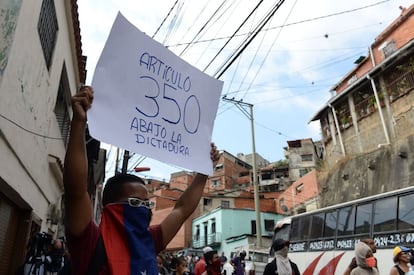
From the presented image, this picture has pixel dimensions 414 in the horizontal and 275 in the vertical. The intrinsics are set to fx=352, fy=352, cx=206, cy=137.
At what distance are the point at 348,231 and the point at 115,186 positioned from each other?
8.75m

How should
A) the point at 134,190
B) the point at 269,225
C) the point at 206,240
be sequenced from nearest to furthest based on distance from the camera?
the point at 134,190
the point at 269,225
the point at 206,240

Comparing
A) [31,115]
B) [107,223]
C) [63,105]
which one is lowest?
[107,223]

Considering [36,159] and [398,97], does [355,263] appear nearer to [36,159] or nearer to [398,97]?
[36,159]

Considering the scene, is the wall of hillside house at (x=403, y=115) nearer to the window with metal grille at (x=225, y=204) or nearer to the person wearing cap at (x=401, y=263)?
the person wearing cap at (x=401, y=263)

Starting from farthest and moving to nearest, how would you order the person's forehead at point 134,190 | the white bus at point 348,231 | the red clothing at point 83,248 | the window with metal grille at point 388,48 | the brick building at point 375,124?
the window with metal grille at point 388,48 → the brick building at point 375,124 → the white bus at point 348,231 → the person's forehead at point 134,190 → the red clothing at point 83,248

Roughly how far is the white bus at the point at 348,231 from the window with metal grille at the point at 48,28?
25.5 ft

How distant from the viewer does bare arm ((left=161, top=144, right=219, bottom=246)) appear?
73.9 inches

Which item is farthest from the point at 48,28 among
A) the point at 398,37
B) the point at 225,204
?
the point at 225,204

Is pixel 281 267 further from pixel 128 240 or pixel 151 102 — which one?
pixel 128 240

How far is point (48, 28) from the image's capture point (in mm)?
5922

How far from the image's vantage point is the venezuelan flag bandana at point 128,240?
1.44m

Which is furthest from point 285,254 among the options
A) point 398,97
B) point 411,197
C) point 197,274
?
point 398,97

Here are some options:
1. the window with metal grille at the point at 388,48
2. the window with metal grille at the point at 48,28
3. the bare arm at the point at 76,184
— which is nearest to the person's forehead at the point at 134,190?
the bare arm at the point at 76,184

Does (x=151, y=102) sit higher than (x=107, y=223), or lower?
higher
